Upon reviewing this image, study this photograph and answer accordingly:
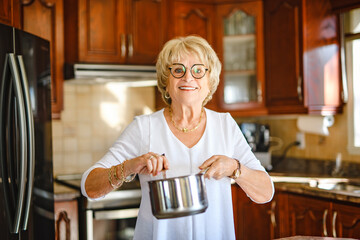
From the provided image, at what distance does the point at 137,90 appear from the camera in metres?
3.88

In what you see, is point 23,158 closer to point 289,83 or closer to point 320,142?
point 289,83

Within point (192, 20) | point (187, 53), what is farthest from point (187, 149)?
point (192, 20)

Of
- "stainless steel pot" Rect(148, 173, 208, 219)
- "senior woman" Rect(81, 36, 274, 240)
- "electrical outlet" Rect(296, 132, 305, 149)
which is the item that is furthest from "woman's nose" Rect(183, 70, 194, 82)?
"electrical outlet" Rect(296, 132, 305, 149)

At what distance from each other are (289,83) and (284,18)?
0.49m

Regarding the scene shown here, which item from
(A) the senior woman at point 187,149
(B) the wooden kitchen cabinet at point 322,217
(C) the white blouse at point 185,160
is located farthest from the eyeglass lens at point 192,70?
(B) the wooden kitchen cabinet at point 322,217

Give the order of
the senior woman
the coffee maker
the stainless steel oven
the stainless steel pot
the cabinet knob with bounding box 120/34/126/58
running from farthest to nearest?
the coffee maker
the cabinet knob with bounding box 120/34/126/58
the stainless steel oven
the senior woman
the stainless steel pot

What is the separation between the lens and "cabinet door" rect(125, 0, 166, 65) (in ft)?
11.4

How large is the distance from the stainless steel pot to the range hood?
2017 millimetres

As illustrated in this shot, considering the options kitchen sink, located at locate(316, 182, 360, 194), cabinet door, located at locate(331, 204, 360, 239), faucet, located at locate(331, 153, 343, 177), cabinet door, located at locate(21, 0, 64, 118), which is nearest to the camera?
cabinet door, located at locate(331, 204, 360, 239)

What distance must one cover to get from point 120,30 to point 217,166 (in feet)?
7.09

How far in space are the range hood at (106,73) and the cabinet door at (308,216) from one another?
136cm

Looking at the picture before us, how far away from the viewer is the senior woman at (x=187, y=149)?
63.7 inches

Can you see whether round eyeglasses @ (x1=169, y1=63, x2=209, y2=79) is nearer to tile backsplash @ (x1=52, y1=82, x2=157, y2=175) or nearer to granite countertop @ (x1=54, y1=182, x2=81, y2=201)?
granite countertop @ (x1=54, y1=182, x2=81, y2=201)

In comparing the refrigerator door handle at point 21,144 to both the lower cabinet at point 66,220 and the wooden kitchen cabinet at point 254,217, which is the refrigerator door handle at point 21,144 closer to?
the lower cabinet at point 66,220
